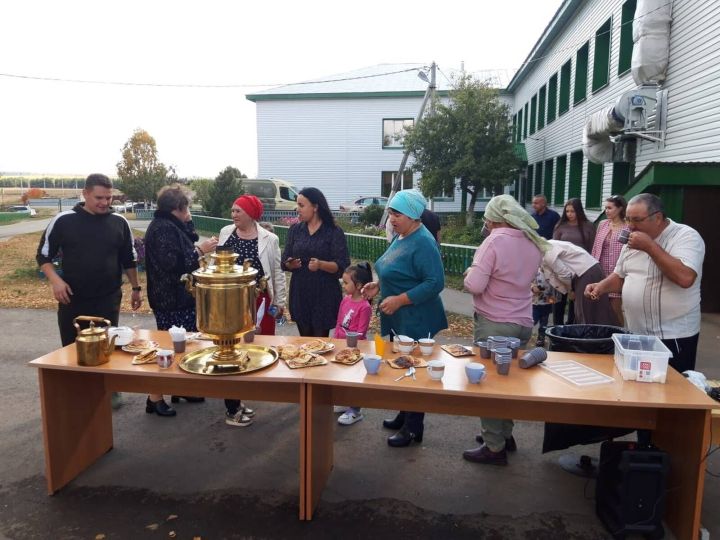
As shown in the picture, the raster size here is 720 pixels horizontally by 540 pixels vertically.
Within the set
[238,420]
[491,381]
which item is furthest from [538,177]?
[491,381]

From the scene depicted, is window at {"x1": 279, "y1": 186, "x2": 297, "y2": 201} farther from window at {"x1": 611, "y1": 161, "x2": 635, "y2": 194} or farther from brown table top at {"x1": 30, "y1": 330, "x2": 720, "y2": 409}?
brown table top at {"x1": 30, "y1": 330, "x2": 720, "y2": 409}

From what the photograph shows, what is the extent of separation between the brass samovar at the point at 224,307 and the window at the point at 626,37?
438 inches

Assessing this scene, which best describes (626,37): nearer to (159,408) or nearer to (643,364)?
(643,364)

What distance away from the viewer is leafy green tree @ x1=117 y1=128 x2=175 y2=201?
3309 cm

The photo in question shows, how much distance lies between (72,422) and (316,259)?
2063 millimetres

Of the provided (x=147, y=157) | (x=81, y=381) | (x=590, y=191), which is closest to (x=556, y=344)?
(x=81, y=381)

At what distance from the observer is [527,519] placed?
125 inches

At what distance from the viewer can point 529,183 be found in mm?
23344

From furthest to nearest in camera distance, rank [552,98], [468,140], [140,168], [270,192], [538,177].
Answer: [140,168]
[270,192]
[538,177]
[468,140]
[552,98]

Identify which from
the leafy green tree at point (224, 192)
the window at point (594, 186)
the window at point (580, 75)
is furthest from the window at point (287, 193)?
the window at point (594, 186)

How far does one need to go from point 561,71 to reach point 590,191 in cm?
512

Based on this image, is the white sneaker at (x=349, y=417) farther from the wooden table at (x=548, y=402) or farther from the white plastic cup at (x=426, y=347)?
the white plastic cup at (x=426, y=347)

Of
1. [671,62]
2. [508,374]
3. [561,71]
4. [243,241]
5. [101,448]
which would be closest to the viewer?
[508,374]

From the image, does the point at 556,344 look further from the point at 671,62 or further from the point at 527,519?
the point at 671,62
